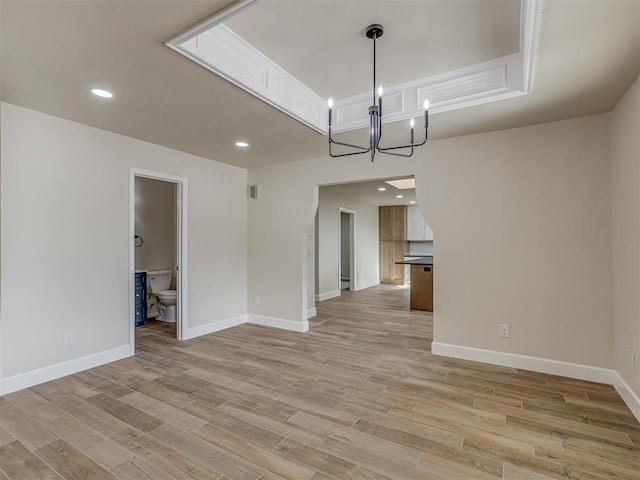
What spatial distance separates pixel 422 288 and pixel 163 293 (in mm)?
4411

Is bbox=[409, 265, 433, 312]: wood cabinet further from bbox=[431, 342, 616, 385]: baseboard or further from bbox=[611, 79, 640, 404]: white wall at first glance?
bbox=[611, 79, 640, 404]: white wall

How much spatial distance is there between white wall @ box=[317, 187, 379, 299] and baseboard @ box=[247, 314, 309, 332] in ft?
7.09

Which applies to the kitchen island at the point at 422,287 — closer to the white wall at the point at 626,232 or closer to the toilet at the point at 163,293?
the white wall at the point at 626,232

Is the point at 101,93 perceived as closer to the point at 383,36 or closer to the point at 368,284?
the point at 383,36

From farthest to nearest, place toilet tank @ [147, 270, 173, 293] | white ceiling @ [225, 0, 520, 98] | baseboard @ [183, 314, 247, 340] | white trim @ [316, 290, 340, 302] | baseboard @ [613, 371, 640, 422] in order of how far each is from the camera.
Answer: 1. white trim @ [316, 290, 340, 302]
2. toilet tank @ [147, 270, 173, 293]
3. baseboard @ [183, 314, 247, 340]
4. baseboard @ [613, 371, 640, 422]
5. white ceiling @ [225, 0, 520, 98]

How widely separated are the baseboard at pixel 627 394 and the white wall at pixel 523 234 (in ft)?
0.55

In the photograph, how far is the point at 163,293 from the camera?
514 cm

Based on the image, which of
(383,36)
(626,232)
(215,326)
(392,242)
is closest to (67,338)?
(215,326)

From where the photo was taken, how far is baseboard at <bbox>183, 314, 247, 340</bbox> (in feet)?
14.1

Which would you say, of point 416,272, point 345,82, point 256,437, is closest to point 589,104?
point 345,82

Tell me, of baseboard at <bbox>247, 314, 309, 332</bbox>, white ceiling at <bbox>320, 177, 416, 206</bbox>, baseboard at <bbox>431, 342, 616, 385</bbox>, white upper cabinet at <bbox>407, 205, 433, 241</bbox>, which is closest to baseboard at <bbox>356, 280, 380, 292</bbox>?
white upper cabinet at <bbox>407, 205, 433, 241</bbox>

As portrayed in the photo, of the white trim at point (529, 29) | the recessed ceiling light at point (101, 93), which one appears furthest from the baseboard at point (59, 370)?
the white trim at point (529, 29)

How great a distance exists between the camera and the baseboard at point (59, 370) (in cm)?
273

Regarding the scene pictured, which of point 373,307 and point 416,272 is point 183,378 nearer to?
point 373,307
